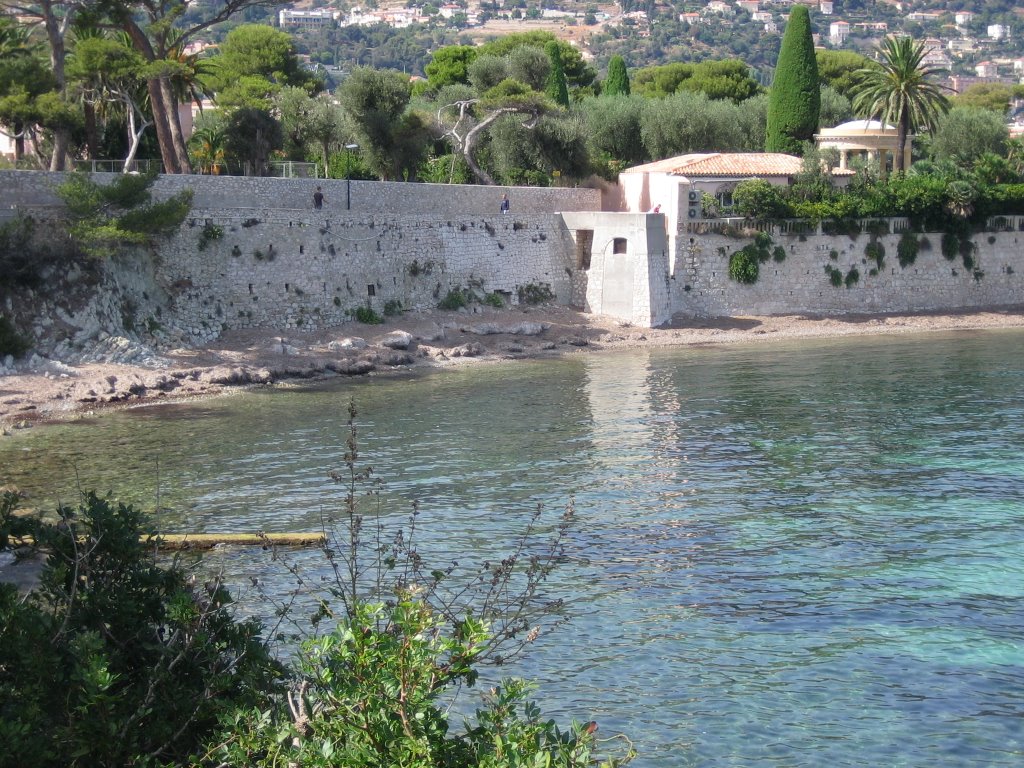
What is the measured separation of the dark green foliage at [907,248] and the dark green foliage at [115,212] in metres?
23.4

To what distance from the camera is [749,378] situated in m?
30.7

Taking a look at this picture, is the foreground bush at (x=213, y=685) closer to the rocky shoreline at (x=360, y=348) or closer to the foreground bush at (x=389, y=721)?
the foreground bush at (x=389, y=721)

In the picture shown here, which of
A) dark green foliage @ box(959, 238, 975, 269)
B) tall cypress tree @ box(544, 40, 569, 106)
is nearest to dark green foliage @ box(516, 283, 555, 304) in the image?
tall cypress tree @ box(544, 40, 569, 106)

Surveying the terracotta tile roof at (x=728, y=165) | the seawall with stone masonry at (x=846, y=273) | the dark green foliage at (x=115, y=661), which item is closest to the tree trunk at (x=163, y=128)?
the terracotta tile roof at (x=728, y=165)

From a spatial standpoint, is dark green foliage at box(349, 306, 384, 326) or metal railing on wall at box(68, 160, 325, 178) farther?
dark green foliage at box(349, 306, 384, 326)

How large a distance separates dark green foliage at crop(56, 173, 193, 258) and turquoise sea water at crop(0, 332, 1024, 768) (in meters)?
5.18

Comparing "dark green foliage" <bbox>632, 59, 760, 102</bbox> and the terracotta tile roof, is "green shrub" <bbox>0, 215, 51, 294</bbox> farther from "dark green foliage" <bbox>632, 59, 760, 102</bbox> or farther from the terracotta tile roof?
"dark green foliage" <bbox>632, 59, 760, 102</bbox>

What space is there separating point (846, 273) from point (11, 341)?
1014 inches

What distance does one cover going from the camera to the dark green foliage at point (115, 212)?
29.4 meters

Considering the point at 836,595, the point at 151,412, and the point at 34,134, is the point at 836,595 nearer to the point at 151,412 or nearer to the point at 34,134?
the point at 151,412

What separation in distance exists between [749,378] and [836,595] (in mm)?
16105

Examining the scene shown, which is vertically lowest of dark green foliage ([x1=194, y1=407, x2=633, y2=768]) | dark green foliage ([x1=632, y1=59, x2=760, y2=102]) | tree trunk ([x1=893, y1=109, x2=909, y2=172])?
dark green foliage ([x1=194, y1=407, x2=633, y2=768])

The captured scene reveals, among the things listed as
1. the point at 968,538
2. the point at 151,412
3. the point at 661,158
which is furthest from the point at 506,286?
the point at 968,538

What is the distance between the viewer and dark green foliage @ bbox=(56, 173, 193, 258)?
2944 cm
